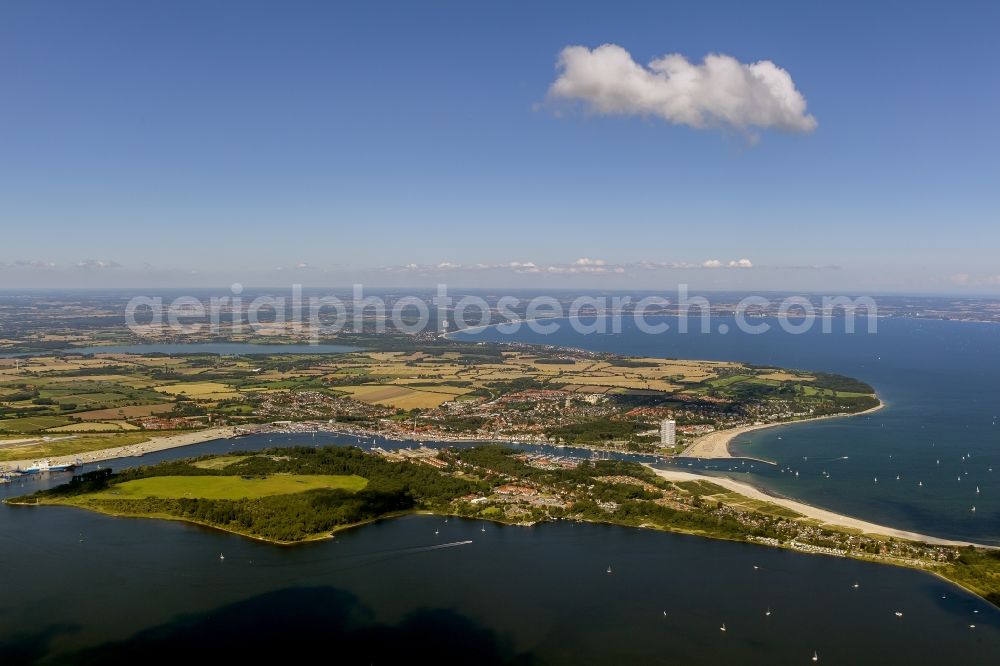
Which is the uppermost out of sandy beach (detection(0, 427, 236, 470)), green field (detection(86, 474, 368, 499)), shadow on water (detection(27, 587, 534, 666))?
green field (detection(86, 474, 368, 499))

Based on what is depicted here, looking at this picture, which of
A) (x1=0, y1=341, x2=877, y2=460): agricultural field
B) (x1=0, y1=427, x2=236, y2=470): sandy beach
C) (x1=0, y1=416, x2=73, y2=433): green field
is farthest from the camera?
(x1=0, y1=341, x2=877, y2=460): agricultural field

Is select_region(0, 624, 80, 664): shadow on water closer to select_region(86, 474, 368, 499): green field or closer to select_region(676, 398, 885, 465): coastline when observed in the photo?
select_region(86, 474, 368, 499): green field

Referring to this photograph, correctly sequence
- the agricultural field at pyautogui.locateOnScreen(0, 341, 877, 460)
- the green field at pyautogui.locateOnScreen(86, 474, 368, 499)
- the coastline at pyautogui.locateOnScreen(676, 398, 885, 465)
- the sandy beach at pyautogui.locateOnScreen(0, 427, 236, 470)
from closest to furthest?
1. the green field at pyautogui.locateOnScreen(86, 474, 368, 499)
2. the sandy beach at pyautogui.locateOnScreen(0, 427, 236, 470)
3. the coastline at pyautogui.locateOnScreen(676, 398, 885, 465)
4. the agricultural field at pyautogui.locateOnScreen(0, 341, 877, 460)

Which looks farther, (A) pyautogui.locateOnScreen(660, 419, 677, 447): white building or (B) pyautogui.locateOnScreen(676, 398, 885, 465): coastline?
(A) pyautogui.locateOnScreen(660, 419, 677, 447): white building

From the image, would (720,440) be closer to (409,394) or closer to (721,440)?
(721,440)

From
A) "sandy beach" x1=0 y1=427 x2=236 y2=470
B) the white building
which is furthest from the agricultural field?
"sandy beach" x1=0 y1=427 x2=236 y2=470

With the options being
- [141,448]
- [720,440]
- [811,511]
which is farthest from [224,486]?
[720,440]

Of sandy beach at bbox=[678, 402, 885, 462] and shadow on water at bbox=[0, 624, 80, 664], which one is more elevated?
sandy beach at bbox=[678, 402, 885, 462]
